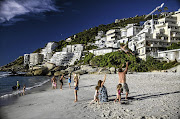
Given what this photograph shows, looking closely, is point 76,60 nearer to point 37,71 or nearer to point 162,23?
point 37,71

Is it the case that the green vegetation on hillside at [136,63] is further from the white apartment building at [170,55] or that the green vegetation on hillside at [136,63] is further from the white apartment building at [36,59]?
the white apartment building at [36,59]

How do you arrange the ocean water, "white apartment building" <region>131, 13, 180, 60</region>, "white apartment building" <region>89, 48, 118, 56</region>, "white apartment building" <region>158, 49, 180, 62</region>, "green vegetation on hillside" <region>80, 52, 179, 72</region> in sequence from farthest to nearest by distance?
"white apartment building" <region>89, 48, 118, 56</region> < "white apartment building" <region>131, 13, 180, 60</region> < "green vegetation on hillside" <region>80, 52, 179, 72</region> < "white apartment building" <region>158, 49, 180, 62</region> < the ocean water

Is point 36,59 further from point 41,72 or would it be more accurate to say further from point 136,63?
point 136,63

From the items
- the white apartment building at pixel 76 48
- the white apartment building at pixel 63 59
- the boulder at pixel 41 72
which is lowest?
the boulder at pixel 41 72

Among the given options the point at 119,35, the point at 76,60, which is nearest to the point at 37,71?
the point at 76,60

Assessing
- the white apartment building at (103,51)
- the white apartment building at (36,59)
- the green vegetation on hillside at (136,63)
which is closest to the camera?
the green vegetation on hillside at (136,63)

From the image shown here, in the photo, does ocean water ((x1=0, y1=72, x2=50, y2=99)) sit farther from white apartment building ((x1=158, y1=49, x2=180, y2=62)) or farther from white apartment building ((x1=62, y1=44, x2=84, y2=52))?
white apartment building ((x1=62, y1=44, x2=84, y2=52))

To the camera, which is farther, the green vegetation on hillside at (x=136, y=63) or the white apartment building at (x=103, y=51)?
the white apartment building at (x=103, y=51)

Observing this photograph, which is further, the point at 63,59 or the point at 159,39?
the point at 63,59

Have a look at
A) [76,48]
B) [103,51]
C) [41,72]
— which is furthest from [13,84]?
[76,48]

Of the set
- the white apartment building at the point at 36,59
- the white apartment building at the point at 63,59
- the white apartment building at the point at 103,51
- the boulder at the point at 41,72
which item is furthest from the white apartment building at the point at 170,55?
the white apartment building at the point at 36,59

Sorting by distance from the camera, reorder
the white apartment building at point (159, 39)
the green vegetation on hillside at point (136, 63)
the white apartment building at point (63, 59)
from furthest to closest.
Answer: the white apartment building at point (63, 59) → the white apartment building at point (159, 39) → the green vegetation on hillside at point (136, 63)

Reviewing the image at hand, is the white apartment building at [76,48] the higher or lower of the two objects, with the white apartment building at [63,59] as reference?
higher

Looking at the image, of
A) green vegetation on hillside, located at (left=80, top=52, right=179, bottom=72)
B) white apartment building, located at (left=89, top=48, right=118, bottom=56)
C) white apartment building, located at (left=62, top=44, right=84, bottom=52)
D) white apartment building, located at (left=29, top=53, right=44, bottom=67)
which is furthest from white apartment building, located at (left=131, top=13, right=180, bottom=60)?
white apartment building, located at (left=29, top=53, right=44, bottom=67)
